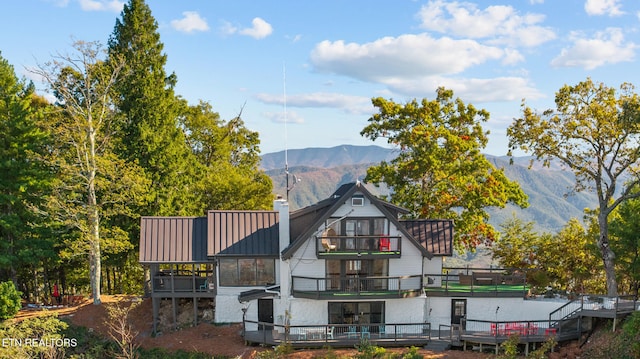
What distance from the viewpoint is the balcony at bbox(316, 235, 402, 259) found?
25734mm

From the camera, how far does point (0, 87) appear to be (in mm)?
30844

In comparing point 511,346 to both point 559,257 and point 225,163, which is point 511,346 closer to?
point 559,257

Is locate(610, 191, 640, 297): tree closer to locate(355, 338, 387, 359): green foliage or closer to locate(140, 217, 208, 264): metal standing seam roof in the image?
locate(355, 338, 387, 359): green foliage

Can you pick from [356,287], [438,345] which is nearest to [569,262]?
[438,345]

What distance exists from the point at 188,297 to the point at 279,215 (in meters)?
7.36

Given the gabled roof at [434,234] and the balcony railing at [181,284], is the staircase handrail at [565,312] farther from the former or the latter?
the balcony railing at [181,284]

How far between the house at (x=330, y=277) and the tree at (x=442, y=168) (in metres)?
3.24

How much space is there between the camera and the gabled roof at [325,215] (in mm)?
25547

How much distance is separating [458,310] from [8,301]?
83.6 ft

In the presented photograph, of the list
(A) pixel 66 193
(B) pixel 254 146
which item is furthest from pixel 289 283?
(B) pixel 254 146

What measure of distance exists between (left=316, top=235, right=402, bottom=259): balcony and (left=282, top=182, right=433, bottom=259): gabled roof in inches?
30.4

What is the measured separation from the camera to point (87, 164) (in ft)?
94.5

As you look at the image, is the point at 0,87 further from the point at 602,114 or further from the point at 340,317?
the point at 602,114

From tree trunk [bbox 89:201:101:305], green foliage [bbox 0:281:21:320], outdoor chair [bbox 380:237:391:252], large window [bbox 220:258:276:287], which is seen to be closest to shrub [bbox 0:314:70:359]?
green foliage [bbox 0:281:21:320]
